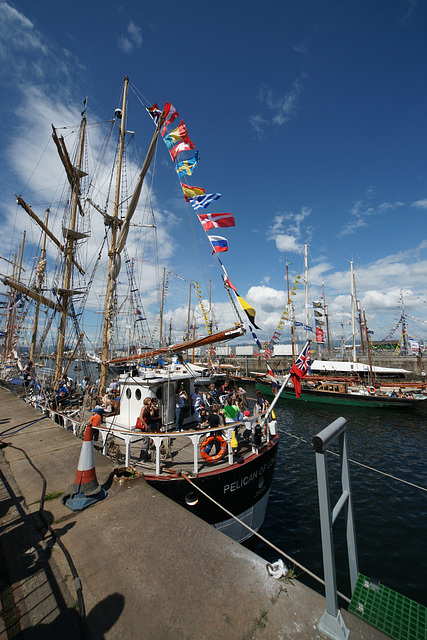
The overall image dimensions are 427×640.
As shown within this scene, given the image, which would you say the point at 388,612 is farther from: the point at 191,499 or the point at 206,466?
the point at 206,466

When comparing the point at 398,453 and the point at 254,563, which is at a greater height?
the point at 254,563

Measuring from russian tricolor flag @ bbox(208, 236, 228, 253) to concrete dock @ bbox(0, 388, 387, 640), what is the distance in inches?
261

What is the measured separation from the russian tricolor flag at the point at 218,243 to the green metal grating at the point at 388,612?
7620 mm

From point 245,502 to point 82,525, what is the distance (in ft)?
15.4

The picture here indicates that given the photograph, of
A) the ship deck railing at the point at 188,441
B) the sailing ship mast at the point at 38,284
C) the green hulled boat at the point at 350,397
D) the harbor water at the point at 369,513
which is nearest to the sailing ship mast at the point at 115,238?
the ship deck railing at the point at 188,441

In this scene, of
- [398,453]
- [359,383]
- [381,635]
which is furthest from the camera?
[359,383]

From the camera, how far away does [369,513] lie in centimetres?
936

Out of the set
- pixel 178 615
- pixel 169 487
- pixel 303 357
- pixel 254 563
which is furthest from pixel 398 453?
pixel 178 615

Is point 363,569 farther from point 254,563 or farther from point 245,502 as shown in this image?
point 254,563

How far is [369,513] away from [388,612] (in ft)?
29.7

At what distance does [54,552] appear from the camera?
351 cm

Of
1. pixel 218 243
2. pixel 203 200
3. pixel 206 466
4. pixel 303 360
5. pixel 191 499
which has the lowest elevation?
pixel 191 499

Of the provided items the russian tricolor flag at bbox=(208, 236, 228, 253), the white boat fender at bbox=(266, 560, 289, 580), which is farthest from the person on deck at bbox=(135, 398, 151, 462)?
the russian tricolor flag at bbox=(208, 236, 228, 253)

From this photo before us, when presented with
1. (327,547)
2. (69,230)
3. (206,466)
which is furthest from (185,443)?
(69,230)
